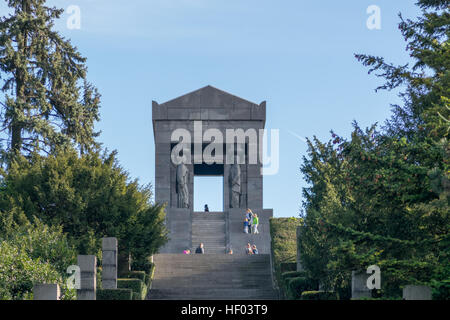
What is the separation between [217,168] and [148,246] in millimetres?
26872

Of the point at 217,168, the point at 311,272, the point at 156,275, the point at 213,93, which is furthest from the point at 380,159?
the point at 217,168

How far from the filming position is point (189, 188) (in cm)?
4809

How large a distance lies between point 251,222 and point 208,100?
8858mm

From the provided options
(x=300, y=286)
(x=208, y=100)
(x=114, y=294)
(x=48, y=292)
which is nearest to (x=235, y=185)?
(x=208, y=100)

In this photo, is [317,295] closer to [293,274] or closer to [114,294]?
[293,274]

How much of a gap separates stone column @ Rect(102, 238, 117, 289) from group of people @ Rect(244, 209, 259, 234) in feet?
62.3

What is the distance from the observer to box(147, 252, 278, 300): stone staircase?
2809cm

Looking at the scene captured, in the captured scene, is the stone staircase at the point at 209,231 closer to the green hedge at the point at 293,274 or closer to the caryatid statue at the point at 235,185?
the caryatid statue at the point at 235,185

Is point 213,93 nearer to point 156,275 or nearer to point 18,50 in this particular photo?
point 18,50

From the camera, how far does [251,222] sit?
140 feet

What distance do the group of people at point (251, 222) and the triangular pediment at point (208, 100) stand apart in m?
7.76

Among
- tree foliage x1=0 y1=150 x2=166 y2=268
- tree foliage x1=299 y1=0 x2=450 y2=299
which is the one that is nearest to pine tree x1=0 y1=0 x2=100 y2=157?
tree foliage x1=0 y1=150 x2=166 y2=268

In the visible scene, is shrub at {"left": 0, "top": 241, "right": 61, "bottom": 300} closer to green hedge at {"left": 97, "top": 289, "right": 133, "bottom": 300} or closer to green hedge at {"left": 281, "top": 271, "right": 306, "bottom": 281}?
green hedge at {"left": 97, "top": 289, "right": 133, "bottom": 300}

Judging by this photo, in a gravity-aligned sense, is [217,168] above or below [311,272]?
above
